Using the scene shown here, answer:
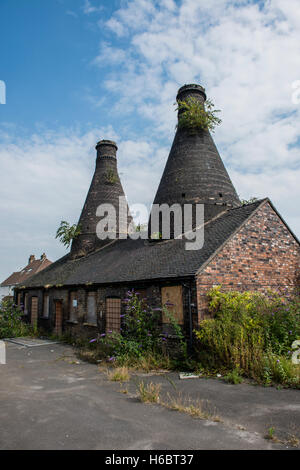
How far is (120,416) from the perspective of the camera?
5.39 m

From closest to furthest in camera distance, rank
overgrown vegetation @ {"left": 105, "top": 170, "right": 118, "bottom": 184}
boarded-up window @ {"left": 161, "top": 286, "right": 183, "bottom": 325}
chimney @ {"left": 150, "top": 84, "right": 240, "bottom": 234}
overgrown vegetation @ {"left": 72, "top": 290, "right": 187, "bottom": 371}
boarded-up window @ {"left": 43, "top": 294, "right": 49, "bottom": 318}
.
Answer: overgrown vegetation @ {"left": 72, "top": 290, "right": 187, "bottom": 371}
boarded-up window @ {"left": 161, "top": 286, "right": 183, "bottom": 325}
chimney @ {"left": 150, "top": 84, "right": 240, "bottom": 234}
boarded-up window @ {"left": 43, "top": 294, "right": 49, "bottom": 318}
overgrown vegetation @ {"left": 105, "top": 170, "right": 118, "bottom": 184}

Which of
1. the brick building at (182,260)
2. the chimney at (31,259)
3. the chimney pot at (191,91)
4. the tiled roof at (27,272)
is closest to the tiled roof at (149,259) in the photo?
the brick building at (182,260)

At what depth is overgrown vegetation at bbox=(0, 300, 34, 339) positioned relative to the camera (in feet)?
60.4

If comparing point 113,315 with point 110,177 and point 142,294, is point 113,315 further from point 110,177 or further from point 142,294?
point 110,177

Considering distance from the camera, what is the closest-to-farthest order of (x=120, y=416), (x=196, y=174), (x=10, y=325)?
1. (x=120, y=416)
2. (x=196, y=174)
3. (x=10, y=325)

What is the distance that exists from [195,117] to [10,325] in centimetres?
1680

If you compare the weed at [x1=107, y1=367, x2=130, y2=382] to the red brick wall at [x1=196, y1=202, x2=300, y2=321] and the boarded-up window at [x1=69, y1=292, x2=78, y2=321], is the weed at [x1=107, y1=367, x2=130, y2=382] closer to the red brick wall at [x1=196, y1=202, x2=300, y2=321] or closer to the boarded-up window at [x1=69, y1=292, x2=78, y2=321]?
the red brick wall at [x1=196, y1=202, x2=300, y2=321]

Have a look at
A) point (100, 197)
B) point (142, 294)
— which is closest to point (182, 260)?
point (142, 294)

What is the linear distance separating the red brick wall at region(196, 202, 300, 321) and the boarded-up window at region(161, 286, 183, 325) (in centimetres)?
84

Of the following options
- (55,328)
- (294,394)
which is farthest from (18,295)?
(294,394)

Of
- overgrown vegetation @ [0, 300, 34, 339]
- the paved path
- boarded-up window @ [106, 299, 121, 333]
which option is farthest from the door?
the paved path

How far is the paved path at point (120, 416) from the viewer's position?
170 inches

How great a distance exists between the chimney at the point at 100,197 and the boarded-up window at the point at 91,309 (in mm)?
6807

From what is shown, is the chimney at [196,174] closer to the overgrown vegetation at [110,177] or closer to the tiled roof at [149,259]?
the tiled roof at [149,259]
